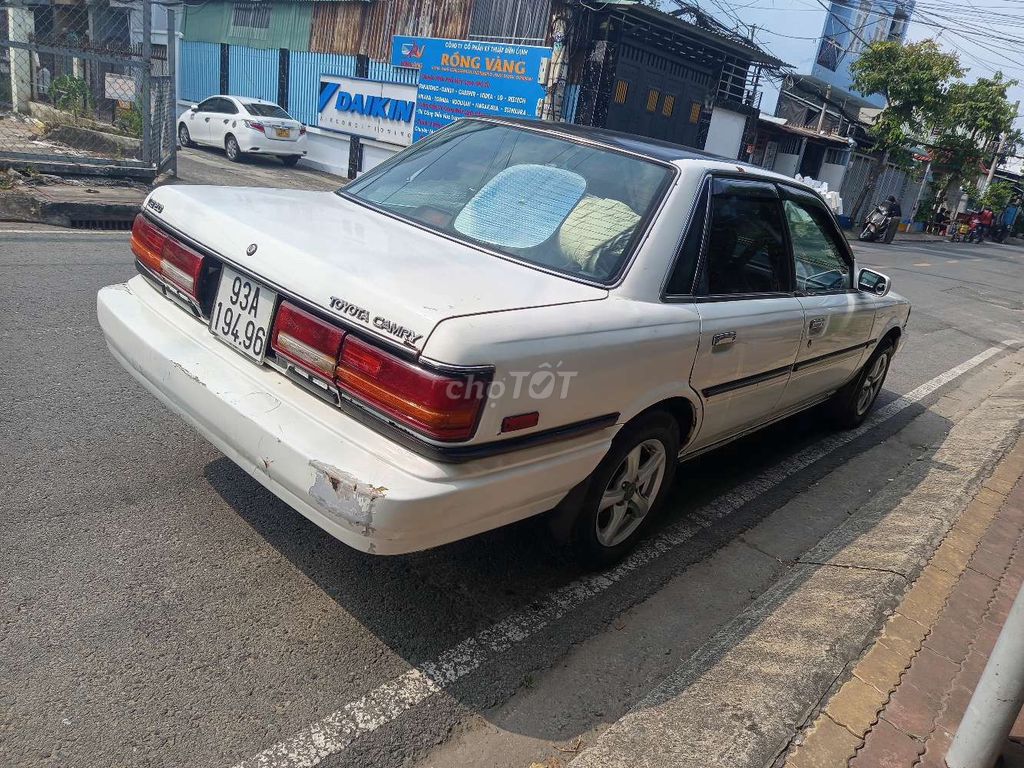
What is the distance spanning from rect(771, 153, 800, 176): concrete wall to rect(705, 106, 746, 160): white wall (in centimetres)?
687

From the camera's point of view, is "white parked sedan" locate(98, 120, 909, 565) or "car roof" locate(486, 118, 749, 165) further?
"car roof" locate(486, 118, 749, 165)

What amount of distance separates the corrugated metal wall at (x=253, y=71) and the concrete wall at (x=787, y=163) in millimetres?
16686

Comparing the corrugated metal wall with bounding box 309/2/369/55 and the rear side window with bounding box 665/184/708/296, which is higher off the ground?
the corrugated metal wall with bounding box 309/2/369/55

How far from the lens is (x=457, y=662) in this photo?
2.76 meters

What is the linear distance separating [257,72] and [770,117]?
51.0 feet

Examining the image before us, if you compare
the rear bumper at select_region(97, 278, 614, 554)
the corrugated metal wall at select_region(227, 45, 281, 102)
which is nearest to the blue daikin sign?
the corrugated metal wall at select_region(227, 45, 281, 102)

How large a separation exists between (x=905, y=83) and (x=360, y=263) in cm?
2883

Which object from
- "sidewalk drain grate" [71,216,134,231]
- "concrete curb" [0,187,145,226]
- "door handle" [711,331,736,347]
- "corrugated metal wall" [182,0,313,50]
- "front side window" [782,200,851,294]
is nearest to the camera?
"door handle" [711,331,736,347]

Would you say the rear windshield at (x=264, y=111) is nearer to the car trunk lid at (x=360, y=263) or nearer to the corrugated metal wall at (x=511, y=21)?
the corrugated metal wall at (x=511, y=21)

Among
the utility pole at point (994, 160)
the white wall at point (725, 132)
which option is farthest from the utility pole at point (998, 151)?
the white wall at point (725, 132)

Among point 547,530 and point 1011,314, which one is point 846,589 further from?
point 1011,314

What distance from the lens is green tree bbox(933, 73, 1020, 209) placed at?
30.1 m

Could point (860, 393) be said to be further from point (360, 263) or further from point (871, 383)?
point (360, 263)

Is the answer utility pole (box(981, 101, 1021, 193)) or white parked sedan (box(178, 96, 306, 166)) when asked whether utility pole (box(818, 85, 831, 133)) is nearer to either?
utility pole (box(981, 101, 1021, 193))
